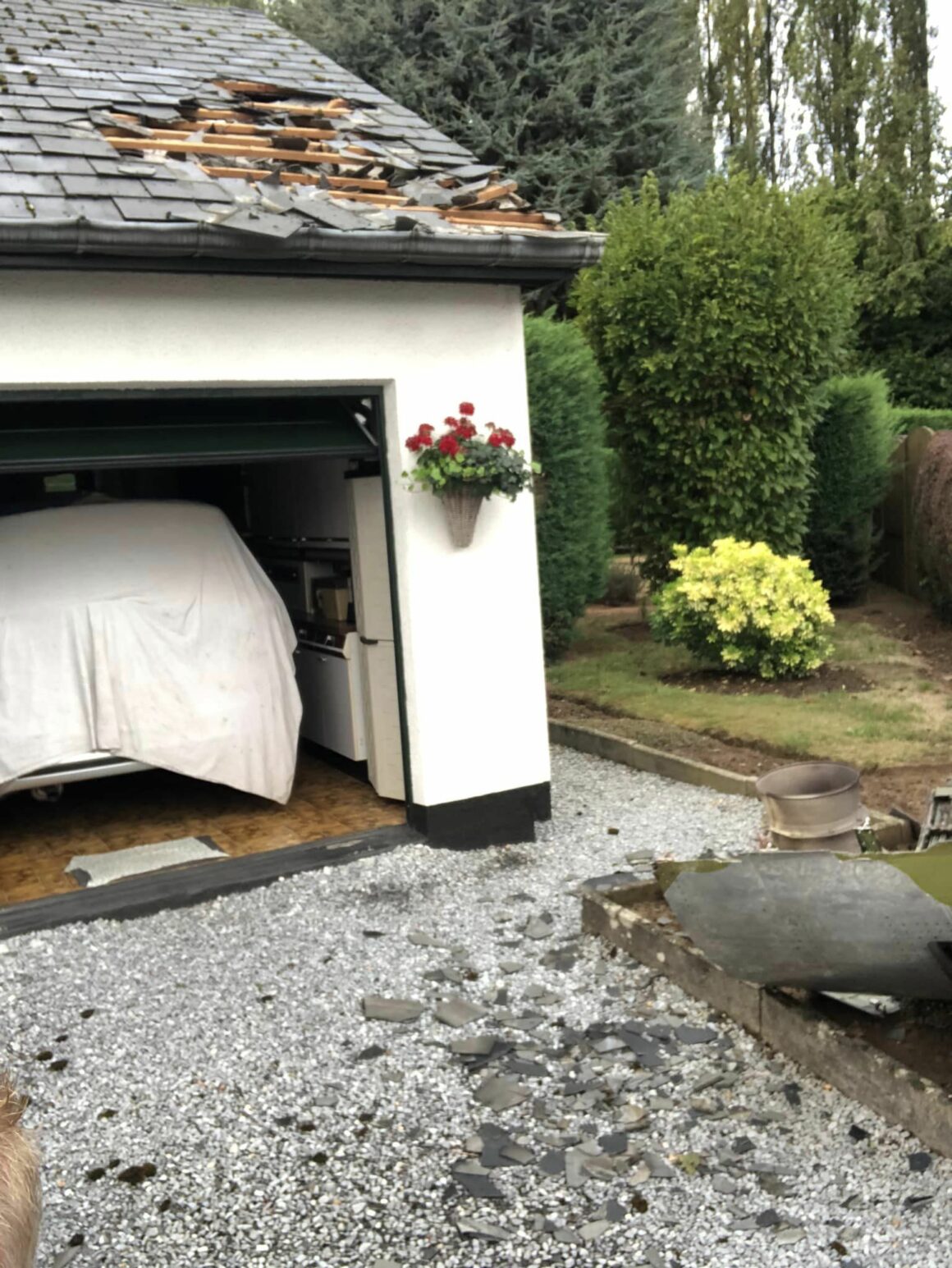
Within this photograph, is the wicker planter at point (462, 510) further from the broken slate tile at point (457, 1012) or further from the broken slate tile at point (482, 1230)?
the broken slate tile at point (482, 1230)

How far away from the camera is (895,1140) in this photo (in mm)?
3416

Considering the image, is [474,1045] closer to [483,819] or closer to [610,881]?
[610,881]

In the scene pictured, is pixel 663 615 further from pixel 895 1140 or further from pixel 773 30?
pixel 773 30

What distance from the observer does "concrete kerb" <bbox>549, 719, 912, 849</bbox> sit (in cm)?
717

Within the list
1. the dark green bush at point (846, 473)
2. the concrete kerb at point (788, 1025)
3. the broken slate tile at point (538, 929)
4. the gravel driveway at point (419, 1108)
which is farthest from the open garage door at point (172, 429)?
the dark green bush at point (846, 473)

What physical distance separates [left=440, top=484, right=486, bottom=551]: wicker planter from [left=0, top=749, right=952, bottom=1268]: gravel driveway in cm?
190

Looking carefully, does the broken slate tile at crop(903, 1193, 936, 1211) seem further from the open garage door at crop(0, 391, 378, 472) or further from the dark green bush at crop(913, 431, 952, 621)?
the dark green bush at crop(913, 431, 952, 621)

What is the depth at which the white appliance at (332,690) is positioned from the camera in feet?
23.8

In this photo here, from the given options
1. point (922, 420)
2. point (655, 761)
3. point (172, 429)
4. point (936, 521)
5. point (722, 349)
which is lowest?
point (655, 761)

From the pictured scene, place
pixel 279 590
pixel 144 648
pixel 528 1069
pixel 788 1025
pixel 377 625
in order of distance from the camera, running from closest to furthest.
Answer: pixel 788 1025
pixel 528 1069
pixel 144 648
pixel 377 625
pixel 279 590

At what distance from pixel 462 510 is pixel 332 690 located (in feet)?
Answer: 6.59

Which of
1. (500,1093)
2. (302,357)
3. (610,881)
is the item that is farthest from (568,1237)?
(302,357)

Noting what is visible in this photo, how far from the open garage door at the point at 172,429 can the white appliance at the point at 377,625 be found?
499mm

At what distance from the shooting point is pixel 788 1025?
3941mm
